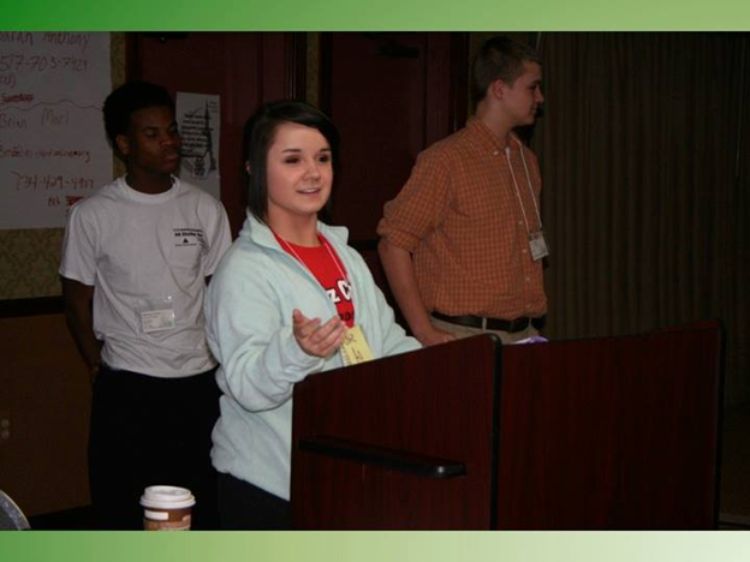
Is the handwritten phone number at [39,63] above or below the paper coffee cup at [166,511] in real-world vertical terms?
above

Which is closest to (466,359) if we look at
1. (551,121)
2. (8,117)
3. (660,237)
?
(8,117)

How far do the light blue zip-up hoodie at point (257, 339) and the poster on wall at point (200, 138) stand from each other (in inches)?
106

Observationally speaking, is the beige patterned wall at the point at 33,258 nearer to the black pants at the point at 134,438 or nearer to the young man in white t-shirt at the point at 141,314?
the young man in white t-shirt at the point at 141,314

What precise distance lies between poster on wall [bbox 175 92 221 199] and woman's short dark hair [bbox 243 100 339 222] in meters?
2.61

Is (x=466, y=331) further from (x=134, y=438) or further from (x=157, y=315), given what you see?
(x=134, y=438)

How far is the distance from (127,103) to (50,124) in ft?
3.10

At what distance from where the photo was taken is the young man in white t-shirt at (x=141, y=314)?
12.1ft

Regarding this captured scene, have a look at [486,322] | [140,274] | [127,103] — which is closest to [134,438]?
[140,274]

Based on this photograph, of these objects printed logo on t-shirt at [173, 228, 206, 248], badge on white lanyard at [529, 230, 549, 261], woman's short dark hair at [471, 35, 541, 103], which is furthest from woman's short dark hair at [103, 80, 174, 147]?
badge on white lanyard at [529, 230, 549, 261]

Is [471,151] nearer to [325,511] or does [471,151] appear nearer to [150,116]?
[150,116]

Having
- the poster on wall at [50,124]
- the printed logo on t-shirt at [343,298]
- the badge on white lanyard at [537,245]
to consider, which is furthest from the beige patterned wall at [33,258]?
the printed logo on t-shirt at [343,298]

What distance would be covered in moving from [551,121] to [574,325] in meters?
1.24

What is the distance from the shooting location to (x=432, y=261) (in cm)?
408

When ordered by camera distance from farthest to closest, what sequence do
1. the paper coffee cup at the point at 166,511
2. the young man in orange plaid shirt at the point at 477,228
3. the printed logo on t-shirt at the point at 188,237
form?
the young man in orange plaid shirt at the point at 477,228 < the printed logo on t-shirt at the point at 188,237 < the paper coffee cup at the point at 166,511
